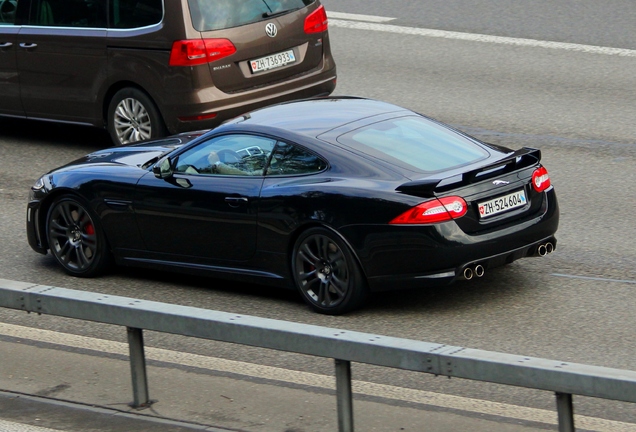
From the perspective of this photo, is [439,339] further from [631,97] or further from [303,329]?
[631,97]

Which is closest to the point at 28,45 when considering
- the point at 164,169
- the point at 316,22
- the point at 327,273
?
the point at 316,22

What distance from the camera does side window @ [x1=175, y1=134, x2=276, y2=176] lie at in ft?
28.8

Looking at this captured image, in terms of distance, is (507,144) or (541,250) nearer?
(541,250)

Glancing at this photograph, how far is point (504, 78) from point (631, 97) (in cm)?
165

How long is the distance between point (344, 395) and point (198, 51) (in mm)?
6559

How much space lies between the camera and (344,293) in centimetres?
827

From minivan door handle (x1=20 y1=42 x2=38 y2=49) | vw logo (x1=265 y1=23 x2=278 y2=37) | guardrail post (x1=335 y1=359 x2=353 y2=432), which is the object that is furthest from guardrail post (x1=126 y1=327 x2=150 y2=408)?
minivan door handle (x1=20 y1=42 x2=38 y2=49)

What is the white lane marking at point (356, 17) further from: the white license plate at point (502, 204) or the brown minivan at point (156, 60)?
the white license plate at point (502, 204)

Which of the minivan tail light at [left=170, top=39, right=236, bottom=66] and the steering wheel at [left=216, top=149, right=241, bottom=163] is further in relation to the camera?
the minivan tail light at [left=170, top=39, right=236, bottom=66]

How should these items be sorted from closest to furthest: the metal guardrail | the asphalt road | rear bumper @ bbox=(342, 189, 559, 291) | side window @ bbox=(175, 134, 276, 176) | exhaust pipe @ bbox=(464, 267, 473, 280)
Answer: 1. the metal guardrail
2. the asphalt road
3. rear bumper @ bbox=(342, 189, 559, 291)
4. exhaust pipe @ bbox=(464, 267, 473, 280)
5. side window @ bbox=(175, 134, 276, 176)

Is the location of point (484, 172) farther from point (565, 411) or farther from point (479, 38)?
point (479, 38)

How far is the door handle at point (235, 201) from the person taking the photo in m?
8.67

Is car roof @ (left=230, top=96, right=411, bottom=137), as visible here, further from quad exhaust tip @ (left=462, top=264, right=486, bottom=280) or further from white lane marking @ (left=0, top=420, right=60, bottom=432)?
white lane marking @ (left=0, top=420, right=60, bottom=432)

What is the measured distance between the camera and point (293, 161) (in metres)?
8.61
